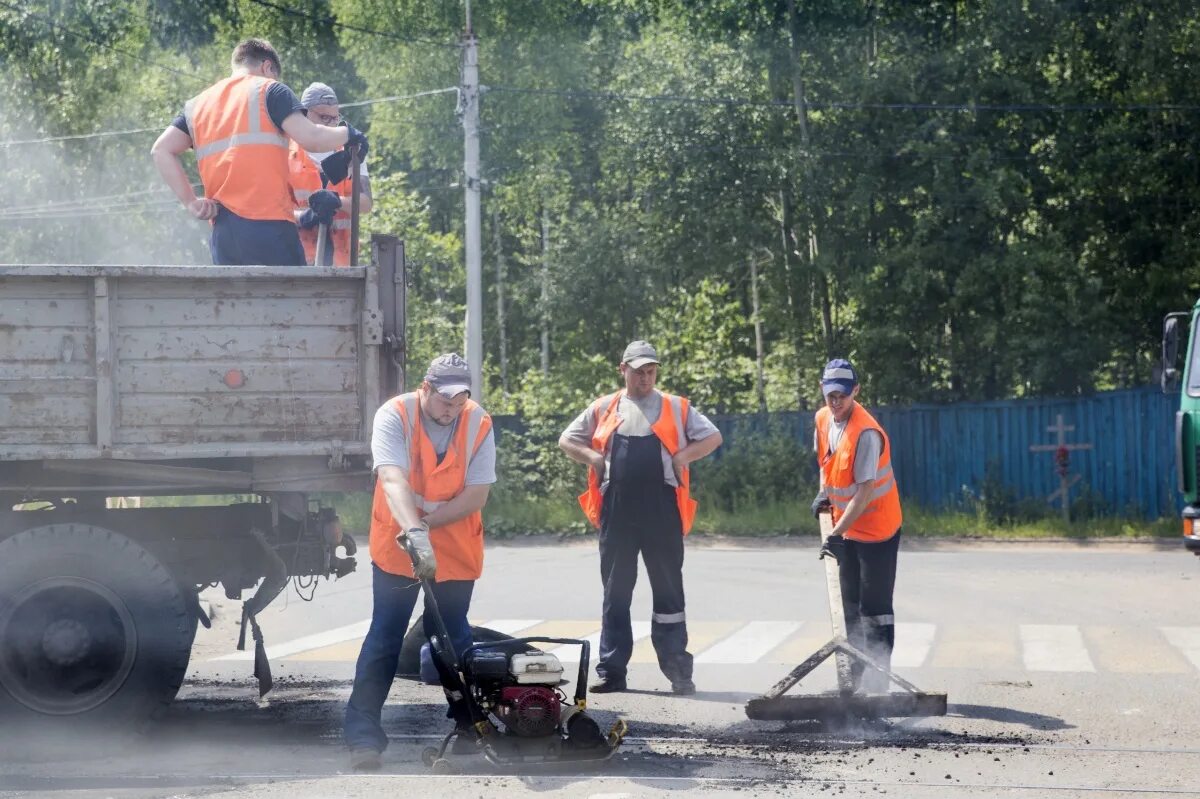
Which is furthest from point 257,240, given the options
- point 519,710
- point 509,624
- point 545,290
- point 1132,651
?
point 545,290

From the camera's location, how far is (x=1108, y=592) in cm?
1491

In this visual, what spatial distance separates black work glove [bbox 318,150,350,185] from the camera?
331 inches

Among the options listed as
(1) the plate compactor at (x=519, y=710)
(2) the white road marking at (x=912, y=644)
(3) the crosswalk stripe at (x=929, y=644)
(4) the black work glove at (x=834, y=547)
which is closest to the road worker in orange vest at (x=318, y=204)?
(1) the plate compactor at (x=519, y=710)

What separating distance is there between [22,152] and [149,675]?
32636mm

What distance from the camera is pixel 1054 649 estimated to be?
10984mm

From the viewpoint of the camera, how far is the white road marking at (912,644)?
10.5 m

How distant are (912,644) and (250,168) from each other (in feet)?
18.4

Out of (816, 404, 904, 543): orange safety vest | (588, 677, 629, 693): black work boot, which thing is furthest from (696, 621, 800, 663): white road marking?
(816, 404, 904, 543): orange safety vest

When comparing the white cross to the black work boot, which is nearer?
the black work boot

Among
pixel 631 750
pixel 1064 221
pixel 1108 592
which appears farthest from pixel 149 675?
pixel 1064 221

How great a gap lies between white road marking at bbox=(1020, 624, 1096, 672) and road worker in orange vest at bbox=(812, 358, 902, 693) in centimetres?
168

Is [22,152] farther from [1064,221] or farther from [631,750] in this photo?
[631,750]

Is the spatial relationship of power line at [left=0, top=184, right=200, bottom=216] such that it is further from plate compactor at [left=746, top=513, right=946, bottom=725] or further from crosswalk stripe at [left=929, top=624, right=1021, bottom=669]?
plate compactor at [left=746, top=513, right=946, bottom=725]

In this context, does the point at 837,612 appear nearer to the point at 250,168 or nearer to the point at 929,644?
the point at 929,644
